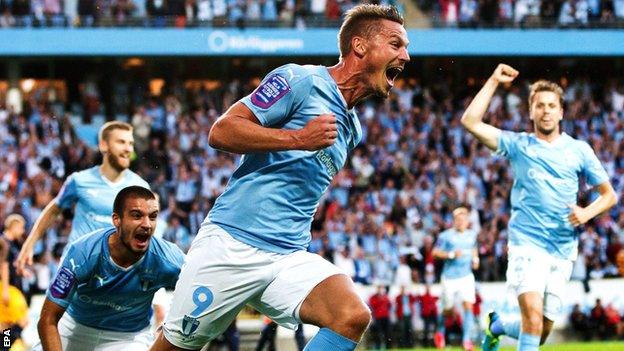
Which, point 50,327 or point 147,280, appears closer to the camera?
point 50,327

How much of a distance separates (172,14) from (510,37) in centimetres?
853

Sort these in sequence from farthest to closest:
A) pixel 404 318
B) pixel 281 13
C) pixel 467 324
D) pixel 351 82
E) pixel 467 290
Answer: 1. pixel 281 13
2. pixel 404 318
3. pixel 467 290
4. pixel 467 324
5. pixel 351 82

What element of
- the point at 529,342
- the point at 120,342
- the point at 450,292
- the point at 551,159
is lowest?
the point at 450,292

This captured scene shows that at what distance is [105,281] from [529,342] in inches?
139

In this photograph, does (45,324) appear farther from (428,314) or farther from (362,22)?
(428,314)

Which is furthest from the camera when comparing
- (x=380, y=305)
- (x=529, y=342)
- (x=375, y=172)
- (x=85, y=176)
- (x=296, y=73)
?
(x=375, y=172)

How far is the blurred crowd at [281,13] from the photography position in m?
27.2

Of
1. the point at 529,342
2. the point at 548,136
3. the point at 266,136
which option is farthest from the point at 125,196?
the point at 548,136

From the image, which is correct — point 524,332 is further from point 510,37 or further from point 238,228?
point 510,37

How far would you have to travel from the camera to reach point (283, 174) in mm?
5695

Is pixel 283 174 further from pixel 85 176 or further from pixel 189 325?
pixel 85 176

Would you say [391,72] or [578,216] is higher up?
[391,72]

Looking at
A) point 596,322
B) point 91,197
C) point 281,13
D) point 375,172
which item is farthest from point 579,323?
point 281,13

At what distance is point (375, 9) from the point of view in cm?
594
